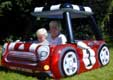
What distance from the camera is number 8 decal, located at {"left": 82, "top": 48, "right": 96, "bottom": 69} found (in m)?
7.94

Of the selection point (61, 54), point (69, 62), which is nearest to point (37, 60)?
point (61, 54)

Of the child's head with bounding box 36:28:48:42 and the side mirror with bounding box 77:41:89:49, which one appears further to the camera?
the side mirror with bounding box 77:41:89:49

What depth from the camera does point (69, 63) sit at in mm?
7352

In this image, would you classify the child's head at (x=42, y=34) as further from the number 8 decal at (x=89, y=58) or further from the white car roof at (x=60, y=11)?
the number 8 decal at (x=89, y=58)

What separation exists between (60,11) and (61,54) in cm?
113

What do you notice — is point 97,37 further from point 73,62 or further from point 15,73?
point 15,73

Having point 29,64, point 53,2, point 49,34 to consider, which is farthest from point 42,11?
point 53,2

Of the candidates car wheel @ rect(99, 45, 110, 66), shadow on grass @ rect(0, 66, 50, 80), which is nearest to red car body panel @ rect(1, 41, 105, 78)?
shadow on grass @ rect(0, 66, 50, 80)

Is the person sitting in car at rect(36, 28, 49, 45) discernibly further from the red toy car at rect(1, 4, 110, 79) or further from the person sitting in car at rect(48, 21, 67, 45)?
the red toy car at rect(1, 4, 110, 79)

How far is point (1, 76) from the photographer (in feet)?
25.0

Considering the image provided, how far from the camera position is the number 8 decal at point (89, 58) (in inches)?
313

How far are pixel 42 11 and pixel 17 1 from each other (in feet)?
22.4

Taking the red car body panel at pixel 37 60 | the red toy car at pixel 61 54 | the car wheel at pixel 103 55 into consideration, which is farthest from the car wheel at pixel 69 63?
the car wheel at pixel 103 55

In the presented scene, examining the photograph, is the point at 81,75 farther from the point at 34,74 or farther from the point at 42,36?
the point at 42,36
